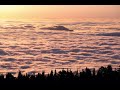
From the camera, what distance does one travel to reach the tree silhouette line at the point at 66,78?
247 centimetres

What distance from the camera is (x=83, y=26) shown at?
4000mm

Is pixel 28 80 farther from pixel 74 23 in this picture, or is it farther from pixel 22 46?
pixel 74 23

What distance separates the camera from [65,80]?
2.56 meters

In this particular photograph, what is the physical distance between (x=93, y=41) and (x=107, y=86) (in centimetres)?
126

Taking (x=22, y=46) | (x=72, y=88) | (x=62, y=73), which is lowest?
(x=72, y=88)

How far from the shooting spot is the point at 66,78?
259cm

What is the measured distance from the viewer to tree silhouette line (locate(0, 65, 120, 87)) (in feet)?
8.11

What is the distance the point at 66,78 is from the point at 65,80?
3 centimetres
